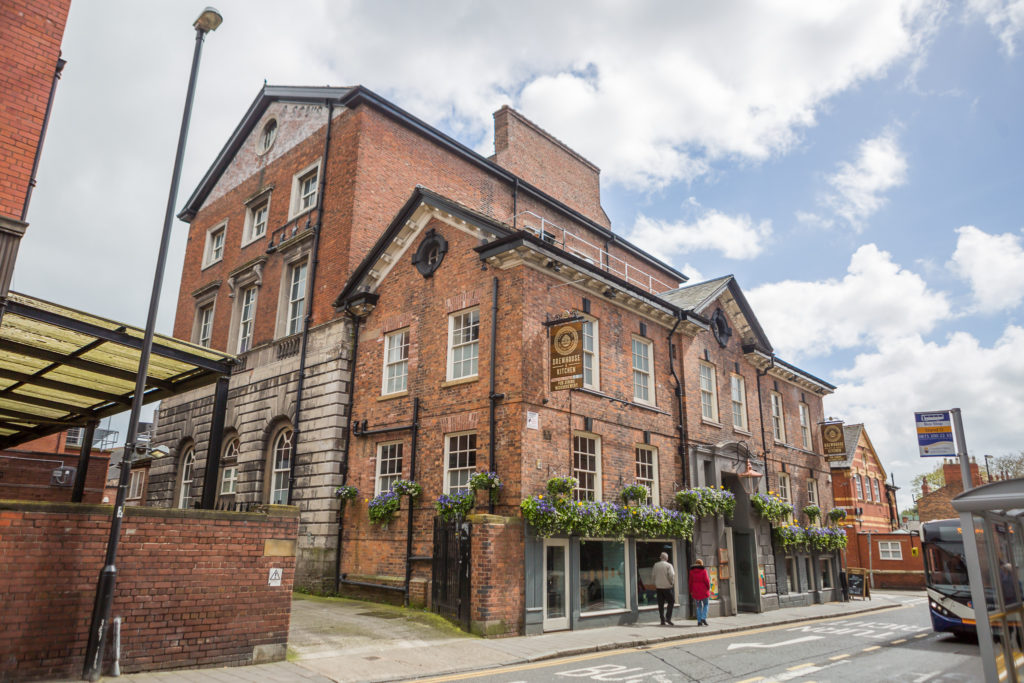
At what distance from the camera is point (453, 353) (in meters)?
16.6

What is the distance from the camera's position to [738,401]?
906 inches

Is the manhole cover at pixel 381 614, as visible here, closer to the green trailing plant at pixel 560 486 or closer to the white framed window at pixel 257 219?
the green trailing plant at pixel 560 486

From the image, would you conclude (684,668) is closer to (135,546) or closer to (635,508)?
(635,508)

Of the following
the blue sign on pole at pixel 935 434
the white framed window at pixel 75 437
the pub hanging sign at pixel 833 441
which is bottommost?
the blue sign on pole at pixel 935 434

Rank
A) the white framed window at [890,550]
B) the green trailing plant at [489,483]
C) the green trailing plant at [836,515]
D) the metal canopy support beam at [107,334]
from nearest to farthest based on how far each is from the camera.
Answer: the metal canopy support beam at [107,334] < the green trailing plant at [489,483] < the green trailing plant at [836,515] < the white framed window at [890,550]

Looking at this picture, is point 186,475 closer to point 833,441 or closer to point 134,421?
point 134,421

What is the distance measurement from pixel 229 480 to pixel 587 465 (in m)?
12.9

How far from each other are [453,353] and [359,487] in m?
4.58

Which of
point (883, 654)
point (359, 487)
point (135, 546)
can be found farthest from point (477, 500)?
point (883, 654)

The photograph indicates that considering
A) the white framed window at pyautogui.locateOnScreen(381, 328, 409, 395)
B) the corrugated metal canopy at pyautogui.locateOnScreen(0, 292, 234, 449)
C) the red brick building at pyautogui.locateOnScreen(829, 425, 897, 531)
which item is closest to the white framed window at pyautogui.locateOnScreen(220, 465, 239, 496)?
the white framed window at pyautogui.locateOnScreen(381, 328, 409, 395)

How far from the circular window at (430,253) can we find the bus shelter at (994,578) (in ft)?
43.6

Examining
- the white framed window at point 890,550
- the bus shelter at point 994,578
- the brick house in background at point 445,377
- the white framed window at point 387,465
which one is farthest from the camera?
the white framed window at point 890,550

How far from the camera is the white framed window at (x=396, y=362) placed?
17859 millimetres

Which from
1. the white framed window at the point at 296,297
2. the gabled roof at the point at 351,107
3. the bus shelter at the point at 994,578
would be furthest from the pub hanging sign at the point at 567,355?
the gabled roof at the point at 351,107
